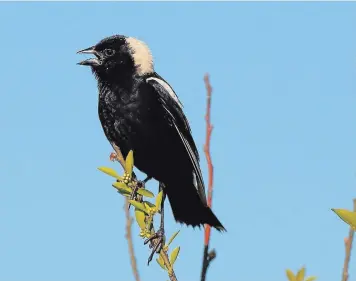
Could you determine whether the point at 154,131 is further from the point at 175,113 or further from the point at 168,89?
the point at 168,89

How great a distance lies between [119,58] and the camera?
16.7ft

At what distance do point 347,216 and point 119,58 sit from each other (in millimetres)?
3753

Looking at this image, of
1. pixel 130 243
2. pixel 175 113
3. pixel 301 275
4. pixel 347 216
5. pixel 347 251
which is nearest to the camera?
pixel 347 216

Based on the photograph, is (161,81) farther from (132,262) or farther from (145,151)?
(132,262)

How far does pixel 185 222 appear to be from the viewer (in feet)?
15.6

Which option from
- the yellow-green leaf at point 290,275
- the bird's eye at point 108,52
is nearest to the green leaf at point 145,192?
the yellow-green leaf at point 290,275

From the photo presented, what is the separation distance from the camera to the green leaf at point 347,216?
59.3 inches

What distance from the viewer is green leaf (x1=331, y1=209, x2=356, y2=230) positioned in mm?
1505

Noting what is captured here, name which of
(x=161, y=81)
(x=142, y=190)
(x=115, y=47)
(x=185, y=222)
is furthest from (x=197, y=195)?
(x=142, y=190)

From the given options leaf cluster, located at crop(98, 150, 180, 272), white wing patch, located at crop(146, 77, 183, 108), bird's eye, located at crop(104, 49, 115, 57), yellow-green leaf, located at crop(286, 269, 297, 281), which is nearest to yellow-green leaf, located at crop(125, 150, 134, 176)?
leaf cluster, located at crop(98, 150, 180, 272)

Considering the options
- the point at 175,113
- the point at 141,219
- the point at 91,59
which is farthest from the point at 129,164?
the point at 91,59

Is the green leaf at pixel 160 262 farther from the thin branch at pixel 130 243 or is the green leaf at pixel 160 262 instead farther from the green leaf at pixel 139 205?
the green leaf at pixel 139 205

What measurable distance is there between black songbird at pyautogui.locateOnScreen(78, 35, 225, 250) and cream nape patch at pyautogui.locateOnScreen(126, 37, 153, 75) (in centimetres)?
1

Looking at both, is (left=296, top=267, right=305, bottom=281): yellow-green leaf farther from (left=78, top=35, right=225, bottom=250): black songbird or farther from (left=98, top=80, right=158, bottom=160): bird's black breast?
(left=98, top=80, right=158, bottom=160): bird's black breast
